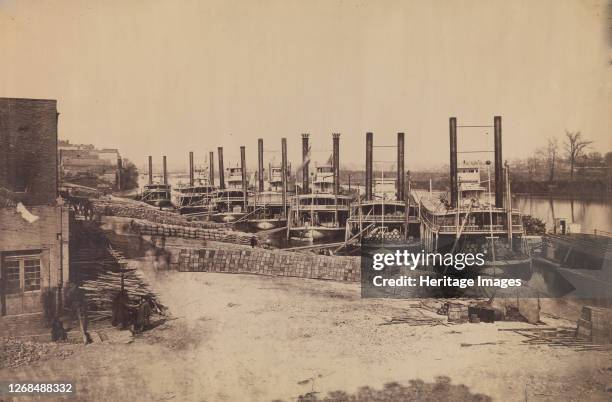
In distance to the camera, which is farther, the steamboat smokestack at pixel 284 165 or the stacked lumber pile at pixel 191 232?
the steamboat smokestack at pixel 284 165

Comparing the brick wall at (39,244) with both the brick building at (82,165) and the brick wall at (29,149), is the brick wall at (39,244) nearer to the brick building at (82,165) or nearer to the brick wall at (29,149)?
Answer: the brick wall at (29,149)

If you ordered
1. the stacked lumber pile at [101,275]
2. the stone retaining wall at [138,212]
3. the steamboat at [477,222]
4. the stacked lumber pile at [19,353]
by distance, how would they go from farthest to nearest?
1. the steamboat at [477,222]
2. the stone retaining wall at [138,212]
3. the stacked lumber pile at [101,275]
4. the stacked lumber pile at [19,353]

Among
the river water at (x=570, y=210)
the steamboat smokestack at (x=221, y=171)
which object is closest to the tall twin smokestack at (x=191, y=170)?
the steamboat smokestack at (x=221, y=171)

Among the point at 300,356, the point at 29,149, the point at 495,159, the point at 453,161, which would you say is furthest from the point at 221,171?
the point at 495,159

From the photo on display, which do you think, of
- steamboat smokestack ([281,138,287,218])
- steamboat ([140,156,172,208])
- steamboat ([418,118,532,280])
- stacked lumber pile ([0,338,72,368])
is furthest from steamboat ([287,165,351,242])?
stacked lumber pile ([0,338,72,368])

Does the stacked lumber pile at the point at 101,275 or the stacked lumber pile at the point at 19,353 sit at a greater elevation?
the stacked lumber pile at the point at 101,275

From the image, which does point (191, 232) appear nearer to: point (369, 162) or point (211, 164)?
point (211, 164)

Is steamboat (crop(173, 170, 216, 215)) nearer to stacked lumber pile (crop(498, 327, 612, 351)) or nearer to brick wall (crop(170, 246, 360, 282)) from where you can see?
brick wall (crop(170, 246, 360, 282))
